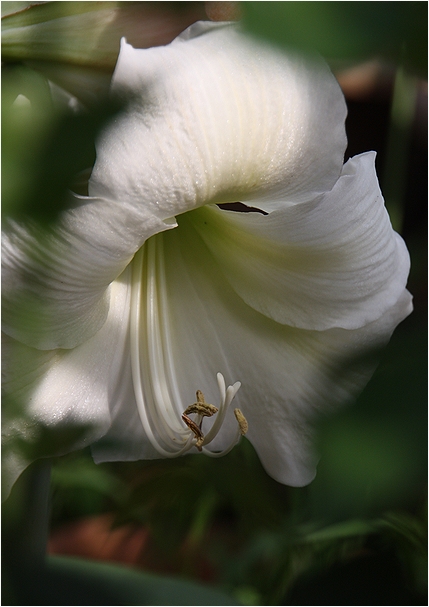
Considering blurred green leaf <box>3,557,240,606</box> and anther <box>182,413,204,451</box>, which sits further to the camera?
anther <box>182,413,204,451</box>

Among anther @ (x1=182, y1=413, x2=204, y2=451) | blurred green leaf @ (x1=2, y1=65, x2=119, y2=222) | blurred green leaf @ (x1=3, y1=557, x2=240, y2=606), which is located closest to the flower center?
anther @ (x1=182, y1=413, x2=204, y2=451)

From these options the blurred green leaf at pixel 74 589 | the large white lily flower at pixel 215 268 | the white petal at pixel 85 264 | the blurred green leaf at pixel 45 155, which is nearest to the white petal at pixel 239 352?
the large white lily flower at pixel 215 268

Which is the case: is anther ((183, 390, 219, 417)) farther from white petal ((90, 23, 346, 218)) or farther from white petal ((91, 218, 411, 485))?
white petal ((90, 23, 346, 218))

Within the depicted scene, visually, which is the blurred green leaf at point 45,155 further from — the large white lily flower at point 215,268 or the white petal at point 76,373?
the white petal at point 76,373

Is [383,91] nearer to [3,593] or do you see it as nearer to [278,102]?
[278,102]

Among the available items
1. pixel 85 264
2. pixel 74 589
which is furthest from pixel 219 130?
pixel 74 589

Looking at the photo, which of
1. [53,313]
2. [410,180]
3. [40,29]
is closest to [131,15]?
[40,29]

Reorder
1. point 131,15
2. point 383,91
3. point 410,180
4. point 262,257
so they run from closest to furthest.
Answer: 1. point 131,15
2. point 262,257
3. point 383,91
4. point 410,180
